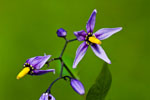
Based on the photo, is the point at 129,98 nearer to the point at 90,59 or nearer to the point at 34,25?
the point at 90,59

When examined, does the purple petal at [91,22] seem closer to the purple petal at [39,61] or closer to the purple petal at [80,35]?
the purple petal at [80,35]

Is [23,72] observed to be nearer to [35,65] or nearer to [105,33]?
[35,65]

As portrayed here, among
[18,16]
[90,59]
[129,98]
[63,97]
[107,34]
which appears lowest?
[129,98]

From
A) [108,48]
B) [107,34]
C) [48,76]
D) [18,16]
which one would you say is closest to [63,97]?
[48,76]

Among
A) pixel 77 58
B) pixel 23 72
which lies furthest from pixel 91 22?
pixel 23 72

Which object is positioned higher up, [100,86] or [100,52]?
[100,52]

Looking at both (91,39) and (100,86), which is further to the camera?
(91,39)

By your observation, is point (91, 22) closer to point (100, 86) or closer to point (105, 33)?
point (105, 33)

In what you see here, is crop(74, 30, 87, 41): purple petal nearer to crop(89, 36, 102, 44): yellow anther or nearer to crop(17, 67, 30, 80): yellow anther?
crop(89, 36, 102, 44): yellow anther

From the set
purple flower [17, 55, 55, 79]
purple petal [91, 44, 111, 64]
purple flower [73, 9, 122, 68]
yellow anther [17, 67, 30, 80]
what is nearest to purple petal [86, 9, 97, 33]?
purple flower [73, 9, 122, 68]

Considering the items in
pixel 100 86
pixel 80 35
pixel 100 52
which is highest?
pixel 80 35

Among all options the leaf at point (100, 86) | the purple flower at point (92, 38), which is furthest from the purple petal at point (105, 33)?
the leaf at point (100, 86)
